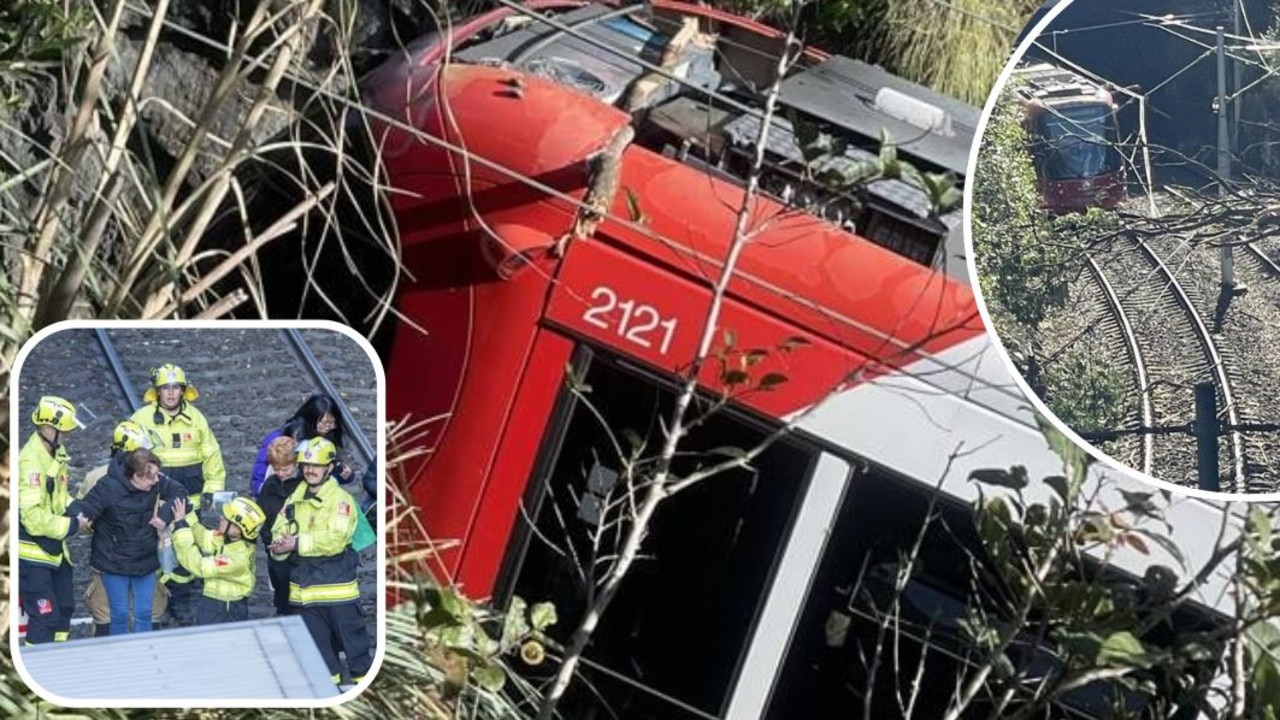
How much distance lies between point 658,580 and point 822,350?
0.68m

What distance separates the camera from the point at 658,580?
511 cm

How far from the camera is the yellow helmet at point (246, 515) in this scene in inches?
95.1

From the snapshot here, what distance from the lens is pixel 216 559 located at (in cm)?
245

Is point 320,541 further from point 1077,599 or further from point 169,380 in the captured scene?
point 1077,599

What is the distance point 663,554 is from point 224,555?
2.71m

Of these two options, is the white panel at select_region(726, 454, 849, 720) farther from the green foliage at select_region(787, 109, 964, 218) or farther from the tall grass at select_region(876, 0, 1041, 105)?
the tall grass at select_region(876, 0, 1041, 105)

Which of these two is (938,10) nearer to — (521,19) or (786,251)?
(521,19)

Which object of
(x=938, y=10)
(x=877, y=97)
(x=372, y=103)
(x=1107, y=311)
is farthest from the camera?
(x=938, y=10)

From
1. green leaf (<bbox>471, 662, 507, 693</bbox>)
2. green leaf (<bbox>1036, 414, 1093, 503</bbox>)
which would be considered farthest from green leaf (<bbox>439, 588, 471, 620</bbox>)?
green leaf (<bbox>1036, 414, 1093, 503</bbox>)

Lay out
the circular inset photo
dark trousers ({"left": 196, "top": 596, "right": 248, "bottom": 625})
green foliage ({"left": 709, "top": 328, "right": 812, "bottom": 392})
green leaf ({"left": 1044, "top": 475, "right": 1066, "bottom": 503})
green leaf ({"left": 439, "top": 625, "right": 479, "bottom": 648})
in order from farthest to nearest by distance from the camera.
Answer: green foliage ({"left": 709, "top": 328, "right": 812, "bottom": 392})
green leaf ({"left": 1044, "top": 475, "right": 1066, "bottom": 503})
green leaf ({"left": 439, "top": 625, "right": 479, "bottom": 648})
the circular inset photo
dark trousers ({"left": 196, "top": 596, "right": 248, "bottom": 625})

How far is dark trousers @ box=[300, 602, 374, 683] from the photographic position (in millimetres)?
2443

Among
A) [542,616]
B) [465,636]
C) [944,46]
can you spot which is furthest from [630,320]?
[944,46]

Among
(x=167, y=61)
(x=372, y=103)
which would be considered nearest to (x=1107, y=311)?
(x=372, y=103)

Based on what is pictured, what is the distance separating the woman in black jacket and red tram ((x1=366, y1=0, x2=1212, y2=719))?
2.52 metres
